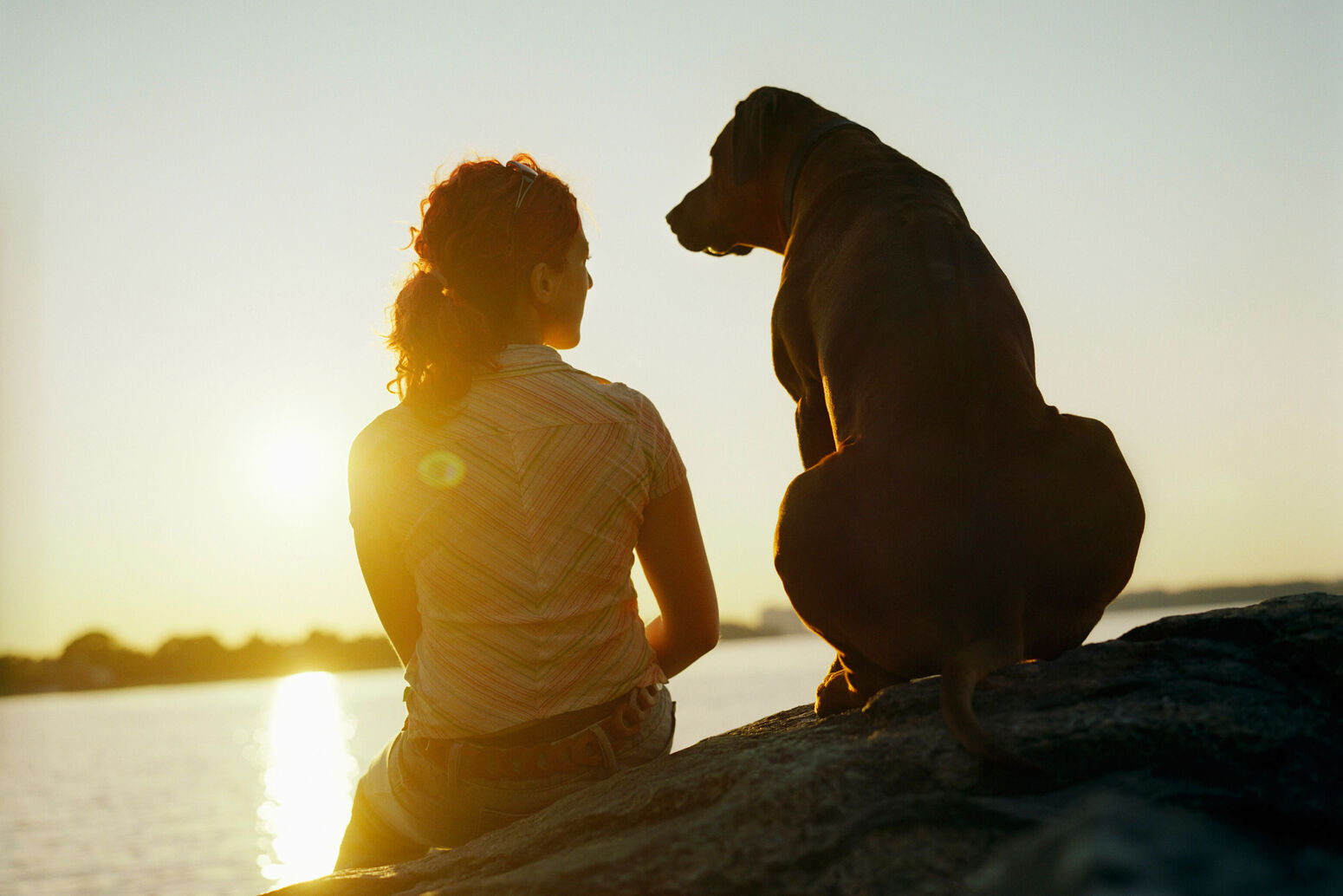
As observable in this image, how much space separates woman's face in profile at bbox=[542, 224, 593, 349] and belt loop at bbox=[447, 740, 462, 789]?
1122 mm

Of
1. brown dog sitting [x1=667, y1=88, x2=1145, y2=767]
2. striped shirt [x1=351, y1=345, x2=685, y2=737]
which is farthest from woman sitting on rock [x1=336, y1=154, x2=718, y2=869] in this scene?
brown dog sitting [x1=667, y1=88, x2=1145, y2=767]

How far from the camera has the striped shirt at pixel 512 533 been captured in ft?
8.08

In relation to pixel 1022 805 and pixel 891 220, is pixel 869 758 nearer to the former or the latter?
pixel 1022 805

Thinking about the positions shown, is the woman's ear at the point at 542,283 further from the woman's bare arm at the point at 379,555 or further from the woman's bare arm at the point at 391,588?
the woman's bare arm at the point at 391,588

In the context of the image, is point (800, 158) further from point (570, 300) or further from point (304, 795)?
point (304, 795)

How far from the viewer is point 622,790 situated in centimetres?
225

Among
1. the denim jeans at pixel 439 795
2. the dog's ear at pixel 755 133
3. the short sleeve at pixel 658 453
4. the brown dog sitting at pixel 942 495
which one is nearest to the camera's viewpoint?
the brown dog sitting at pixel 942 495

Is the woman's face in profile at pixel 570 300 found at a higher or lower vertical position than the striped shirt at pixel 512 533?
higher

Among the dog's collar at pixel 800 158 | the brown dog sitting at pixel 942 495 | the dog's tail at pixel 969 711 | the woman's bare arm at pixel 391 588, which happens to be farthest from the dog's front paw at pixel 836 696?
the dog's collar at pixel 800 158

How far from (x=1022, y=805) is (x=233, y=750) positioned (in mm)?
40342

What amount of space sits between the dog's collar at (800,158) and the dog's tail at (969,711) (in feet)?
8.21

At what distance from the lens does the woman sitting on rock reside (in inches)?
97.3

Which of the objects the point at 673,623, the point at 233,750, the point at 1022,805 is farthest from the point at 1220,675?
the point at 233,750

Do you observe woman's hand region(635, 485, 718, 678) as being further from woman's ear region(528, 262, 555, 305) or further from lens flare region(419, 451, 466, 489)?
woman's ear region(528, 262, 555, 305)
